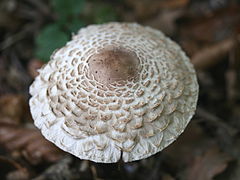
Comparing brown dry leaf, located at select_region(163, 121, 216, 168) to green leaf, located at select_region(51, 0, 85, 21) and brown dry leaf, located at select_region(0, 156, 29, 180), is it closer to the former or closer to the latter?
brown dry leaf, located at select_region(0, 156, 29, 180)

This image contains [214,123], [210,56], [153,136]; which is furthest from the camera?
[210,56]

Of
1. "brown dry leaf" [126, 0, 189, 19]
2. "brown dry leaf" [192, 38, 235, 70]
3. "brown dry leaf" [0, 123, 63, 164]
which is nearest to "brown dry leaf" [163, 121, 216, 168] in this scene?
"brown dry leaf" [192, 38, 235, 70]

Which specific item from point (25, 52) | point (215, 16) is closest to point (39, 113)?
point (25, 52)

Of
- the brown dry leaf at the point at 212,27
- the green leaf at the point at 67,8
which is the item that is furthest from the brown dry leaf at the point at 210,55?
the green leaf at the point at 67,8

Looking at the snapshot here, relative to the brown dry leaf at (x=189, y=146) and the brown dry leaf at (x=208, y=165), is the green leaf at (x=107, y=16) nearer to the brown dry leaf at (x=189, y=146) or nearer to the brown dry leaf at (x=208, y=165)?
the brown dry leaf at (x=189, y=146)

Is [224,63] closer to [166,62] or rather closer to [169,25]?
[169,25]

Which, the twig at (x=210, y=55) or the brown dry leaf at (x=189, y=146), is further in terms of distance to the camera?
the twig at (x=210, y=55)
